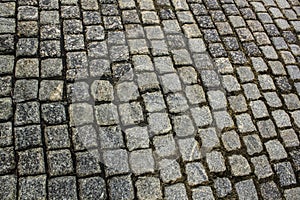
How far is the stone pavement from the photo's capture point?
→ 2932 mm

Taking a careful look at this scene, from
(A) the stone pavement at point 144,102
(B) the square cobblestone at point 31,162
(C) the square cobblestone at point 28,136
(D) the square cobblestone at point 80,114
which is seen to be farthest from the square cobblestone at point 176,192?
(C) the square cobblestone at point 28,136

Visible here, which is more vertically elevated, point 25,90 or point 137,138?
point 25,90

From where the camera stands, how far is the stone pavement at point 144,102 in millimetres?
2932

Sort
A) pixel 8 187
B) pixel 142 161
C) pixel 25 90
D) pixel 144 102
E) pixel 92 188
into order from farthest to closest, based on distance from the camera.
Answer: pixel 144 102 → pixel 25 90 → pixel 142 161 → pixel 92 188 → pixel 8 187

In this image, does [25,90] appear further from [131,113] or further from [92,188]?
[92,188]

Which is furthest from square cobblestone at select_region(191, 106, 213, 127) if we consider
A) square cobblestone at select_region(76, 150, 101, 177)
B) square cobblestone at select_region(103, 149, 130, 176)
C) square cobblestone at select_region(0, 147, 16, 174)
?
square cobblestone at select_region(0, 147, 16, 174)

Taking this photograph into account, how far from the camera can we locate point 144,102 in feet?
11.2

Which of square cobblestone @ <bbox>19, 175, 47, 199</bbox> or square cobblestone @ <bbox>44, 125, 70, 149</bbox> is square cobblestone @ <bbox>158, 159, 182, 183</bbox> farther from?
square cobblestone @ <bbox>19, 175, 47, 199</bbox>

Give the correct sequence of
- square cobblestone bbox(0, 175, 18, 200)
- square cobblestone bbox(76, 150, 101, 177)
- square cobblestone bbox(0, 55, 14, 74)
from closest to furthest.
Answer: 1. square cobblestone bbox(0, 175, 18, 200)
2. square cobblestone bbox(76, 150, 101, 177)
3. square cobblestone bbox(0, 55, 14, 74)

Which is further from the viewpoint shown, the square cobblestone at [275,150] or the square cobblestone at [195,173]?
the square cobblestone at [275,150]

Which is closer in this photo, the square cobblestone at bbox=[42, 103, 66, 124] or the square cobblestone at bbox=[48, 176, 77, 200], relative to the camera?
the square cobblestone at bbox=[48, 176, 77, 200]

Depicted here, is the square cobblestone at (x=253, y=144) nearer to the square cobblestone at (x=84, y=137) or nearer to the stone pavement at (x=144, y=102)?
the stone pavement at (x=144, y=102)

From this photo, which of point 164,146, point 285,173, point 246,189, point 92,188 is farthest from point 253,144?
point 92,188

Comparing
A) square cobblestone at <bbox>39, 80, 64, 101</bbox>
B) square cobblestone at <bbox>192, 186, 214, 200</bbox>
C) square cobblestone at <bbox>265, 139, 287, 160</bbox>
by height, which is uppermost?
square cobblestone at <bbox>39, 80, 64, 101</bbox>
